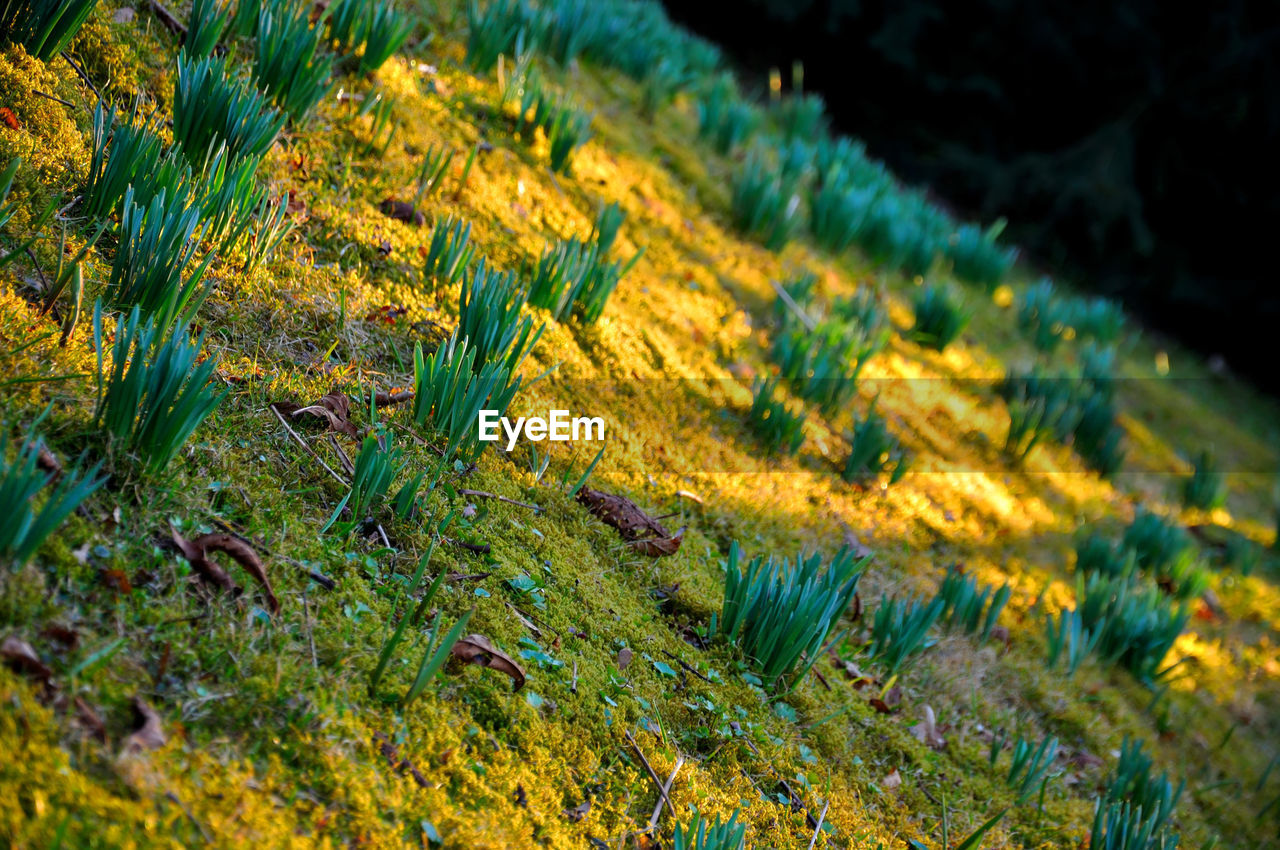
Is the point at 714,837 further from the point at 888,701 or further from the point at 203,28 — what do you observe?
the point at 203,28

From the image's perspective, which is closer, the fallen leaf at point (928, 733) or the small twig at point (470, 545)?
the small twig at point (470, 545)

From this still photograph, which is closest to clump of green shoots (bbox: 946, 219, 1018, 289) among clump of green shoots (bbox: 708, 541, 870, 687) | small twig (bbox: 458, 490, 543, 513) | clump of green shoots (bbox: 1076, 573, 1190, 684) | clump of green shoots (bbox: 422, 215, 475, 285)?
clump of green shoots (bbox: 1076, 573, 1190, 684)

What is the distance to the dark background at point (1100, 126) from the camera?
7.03 meters

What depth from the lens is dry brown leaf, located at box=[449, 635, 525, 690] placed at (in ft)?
5.83

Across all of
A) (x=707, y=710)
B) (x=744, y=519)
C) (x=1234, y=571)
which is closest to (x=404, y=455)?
(x=707, y=710)

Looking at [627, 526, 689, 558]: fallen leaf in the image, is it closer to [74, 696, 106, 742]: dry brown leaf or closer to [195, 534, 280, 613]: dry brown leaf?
[195, 534, 280, 613]: dry brown leaf

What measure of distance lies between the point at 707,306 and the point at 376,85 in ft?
5.35

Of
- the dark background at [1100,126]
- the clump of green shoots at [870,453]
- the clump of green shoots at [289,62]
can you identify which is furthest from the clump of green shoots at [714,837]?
the dark background at [1100,126]

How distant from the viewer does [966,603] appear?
290 centimetres

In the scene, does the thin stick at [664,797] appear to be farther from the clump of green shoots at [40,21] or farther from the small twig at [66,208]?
the clump of green shoots at [40,21]

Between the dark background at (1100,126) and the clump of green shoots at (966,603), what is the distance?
5.73 m

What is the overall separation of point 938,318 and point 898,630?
7.69ft

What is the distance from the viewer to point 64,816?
A: 120 centimetres

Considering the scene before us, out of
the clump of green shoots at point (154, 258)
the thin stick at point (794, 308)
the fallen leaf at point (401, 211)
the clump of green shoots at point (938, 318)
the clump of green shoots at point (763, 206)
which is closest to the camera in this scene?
the clump of green shoots at point (154, 258)
